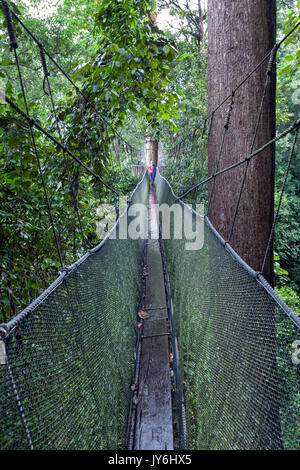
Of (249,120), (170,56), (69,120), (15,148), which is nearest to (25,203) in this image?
(15,148)

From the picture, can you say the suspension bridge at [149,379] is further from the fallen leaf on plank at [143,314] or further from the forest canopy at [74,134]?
the fallen leaf on plank at [143,314]

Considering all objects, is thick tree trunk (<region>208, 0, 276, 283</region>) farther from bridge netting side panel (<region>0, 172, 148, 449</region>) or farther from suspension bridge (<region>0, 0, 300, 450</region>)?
bridge netting side panel (<region>0, 172, 148, 449</region>)

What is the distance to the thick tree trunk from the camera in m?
1.40

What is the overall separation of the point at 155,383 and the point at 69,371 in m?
1.13

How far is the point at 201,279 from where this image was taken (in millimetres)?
1373

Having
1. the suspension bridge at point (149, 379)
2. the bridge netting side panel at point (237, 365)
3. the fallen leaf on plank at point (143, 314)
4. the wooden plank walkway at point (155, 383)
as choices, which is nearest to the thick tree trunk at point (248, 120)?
the suspension bridge at point (149, 379)

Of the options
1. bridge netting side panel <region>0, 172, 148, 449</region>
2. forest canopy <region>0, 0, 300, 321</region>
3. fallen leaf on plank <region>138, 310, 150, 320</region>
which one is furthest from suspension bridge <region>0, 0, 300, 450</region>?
fallen leaf on plank <region>138, 310, 150, 320</region>

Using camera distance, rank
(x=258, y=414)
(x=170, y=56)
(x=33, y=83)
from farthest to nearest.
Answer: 1. (x=33, y=83)
2. (x=170, y=56)
3. (x=258, y=414)

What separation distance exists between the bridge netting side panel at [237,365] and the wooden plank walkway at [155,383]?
177 mm

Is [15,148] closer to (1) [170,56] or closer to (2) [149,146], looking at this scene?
(1) [170,56]

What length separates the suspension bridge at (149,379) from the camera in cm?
56

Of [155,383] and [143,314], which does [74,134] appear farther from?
[155,383]

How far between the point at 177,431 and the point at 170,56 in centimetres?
246

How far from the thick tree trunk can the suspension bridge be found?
0.27 feet
